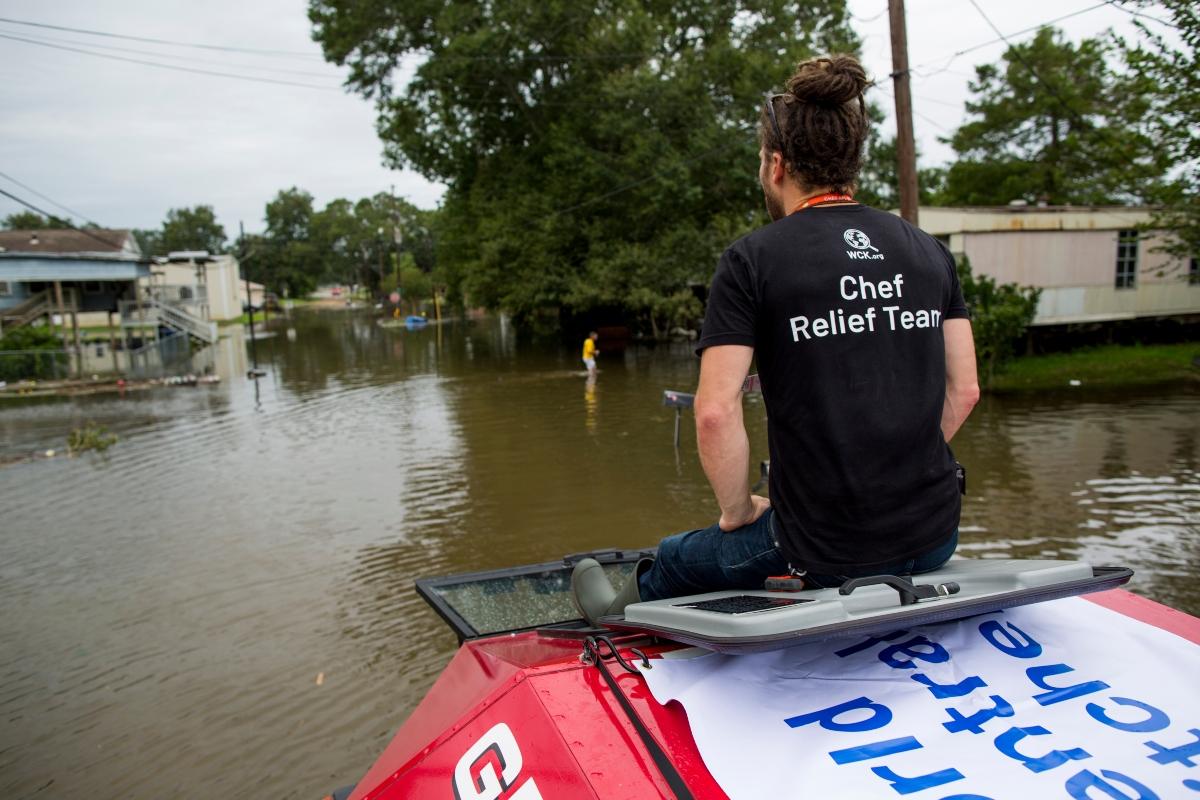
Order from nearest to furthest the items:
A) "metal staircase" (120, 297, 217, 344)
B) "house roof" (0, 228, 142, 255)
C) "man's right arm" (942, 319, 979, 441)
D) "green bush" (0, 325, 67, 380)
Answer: "man's right arm" (942, 319, 979, 441) → "green bush" (0, 325, 67, 380) → "metal staircase" (120, 297, 217, 344) → "house roof" (0, 228, 142, 255)

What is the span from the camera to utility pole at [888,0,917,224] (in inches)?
432

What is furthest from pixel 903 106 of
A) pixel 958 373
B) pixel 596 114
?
pixel 596 114

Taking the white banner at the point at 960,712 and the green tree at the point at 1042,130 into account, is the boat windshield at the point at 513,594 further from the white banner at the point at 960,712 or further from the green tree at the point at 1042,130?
the green tree at the point at 1042,130

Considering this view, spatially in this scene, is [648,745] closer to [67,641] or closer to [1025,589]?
[1025,589]

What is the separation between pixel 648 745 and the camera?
74.9 inches

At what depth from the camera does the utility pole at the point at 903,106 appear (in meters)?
11.0

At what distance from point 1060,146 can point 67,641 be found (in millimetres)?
32050

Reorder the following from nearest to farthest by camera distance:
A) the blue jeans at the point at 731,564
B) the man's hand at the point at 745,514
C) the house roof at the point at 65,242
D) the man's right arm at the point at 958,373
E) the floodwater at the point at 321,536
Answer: the blue jeans at the point at 731,564, the man's hand at the point at 745,514, the man's right arm at the point at 958,373, the floodwater at the point at 321,536, the house roof at the point at 65,242

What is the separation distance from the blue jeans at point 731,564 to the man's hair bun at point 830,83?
113 cm

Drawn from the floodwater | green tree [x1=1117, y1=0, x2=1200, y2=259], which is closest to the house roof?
the floodwater

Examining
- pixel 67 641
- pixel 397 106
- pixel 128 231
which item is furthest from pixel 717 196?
pixel 128 231

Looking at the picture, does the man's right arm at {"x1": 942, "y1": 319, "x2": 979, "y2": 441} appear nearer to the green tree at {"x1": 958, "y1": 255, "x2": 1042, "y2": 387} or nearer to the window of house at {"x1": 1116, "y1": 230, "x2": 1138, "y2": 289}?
the green tree at {"x1": 958, "y1": 255, "x2": 1042, "y2": 387}

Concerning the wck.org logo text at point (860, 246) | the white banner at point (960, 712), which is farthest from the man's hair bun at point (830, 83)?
the white banner at point (960, 712)

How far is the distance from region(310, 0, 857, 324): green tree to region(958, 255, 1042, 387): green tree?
10548 mm
